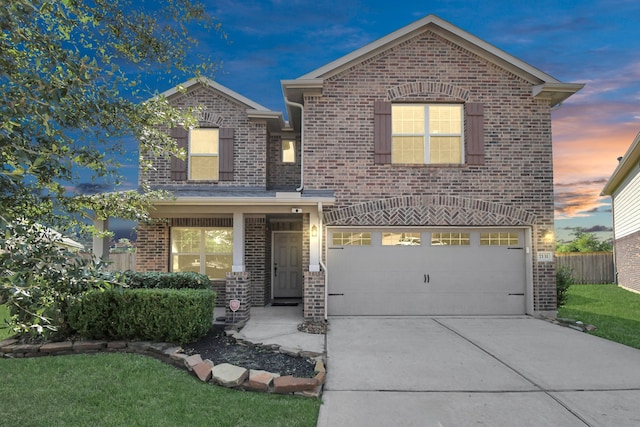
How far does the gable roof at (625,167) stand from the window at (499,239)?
26.8 feet

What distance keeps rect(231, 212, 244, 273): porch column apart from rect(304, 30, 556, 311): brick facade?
1.94 m

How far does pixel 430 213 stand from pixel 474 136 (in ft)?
7.22

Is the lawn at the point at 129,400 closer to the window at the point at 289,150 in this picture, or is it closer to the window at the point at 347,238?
the window at the point at 347,238

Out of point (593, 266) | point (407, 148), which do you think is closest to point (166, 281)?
point (407, 148)

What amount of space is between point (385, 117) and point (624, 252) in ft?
50.6

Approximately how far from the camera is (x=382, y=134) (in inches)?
401

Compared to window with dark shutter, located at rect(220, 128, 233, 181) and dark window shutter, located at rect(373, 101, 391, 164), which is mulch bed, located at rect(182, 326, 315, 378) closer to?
window with dark shutter, located at rect(220, 128, 233, 181)

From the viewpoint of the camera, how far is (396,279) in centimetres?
1009

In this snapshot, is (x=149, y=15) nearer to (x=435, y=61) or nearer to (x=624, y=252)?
(x=435, y=61)

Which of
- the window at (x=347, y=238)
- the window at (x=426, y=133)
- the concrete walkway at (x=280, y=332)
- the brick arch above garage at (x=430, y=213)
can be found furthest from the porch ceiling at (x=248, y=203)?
the concrete walkway at (x=280, y=332)

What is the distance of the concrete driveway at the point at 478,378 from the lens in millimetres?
4281

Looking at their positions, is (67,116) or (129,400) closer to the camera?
(67,116)

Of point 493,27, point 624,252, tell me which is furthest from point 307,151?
point 493,27

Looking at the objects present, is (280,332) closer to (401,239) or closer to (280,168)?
(401,239)
